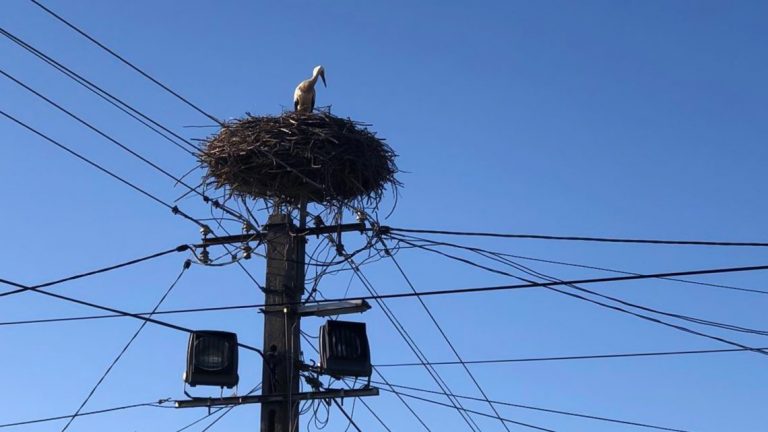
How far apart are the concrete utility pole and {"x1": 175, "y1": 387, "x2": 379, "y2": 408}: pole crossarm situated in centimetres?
6

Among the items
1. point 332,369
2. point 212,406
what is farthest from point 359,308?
point 212,406

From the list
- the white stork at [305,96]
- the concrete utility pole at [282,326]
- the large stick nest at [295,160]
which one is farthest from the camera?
the white stork at [305,96]

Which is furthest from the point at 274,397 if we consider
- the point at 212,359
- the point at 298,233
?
the point at 298,233

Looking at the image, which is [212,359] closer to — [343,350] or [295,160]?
[343,350]

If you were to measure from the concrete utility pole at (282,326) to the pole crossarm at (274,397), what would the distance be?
6 cm

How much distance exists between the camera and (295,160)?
13.6 metres

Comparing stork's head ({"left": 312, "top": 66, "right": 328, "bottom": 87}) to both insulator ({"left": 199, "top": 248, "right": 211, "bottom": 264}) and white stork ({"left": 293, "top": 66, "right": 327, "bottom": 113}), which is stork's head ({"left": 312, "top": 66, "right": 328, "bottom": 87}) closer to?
white stork ({"left": 293, "top": 66, "right": 327, "bottom": 113})

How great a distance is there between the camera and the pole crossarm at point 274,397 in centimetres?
1234

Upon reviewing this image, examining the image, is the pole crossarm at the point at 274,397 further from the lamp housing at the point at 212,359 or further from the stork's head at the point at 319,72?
the stork's head at the point at 319,72

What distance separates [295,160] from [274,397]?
8.12 feet

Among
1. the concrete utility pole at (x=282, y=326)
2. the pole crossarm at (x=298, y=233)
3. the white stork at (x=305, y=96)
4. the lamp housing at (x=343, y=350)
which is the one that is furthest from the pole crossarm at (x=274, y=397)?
the white stork at (x=305, y=96)

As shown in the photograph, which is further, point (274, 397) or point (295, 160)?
point (295, 160)

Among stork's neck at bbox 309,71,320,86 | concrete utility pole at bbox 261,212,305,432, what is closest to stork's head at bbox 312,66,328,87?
stork's neck at bbox 309,71,320,86

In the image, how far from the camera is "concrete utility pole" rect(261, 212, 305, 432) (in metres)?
12.5
